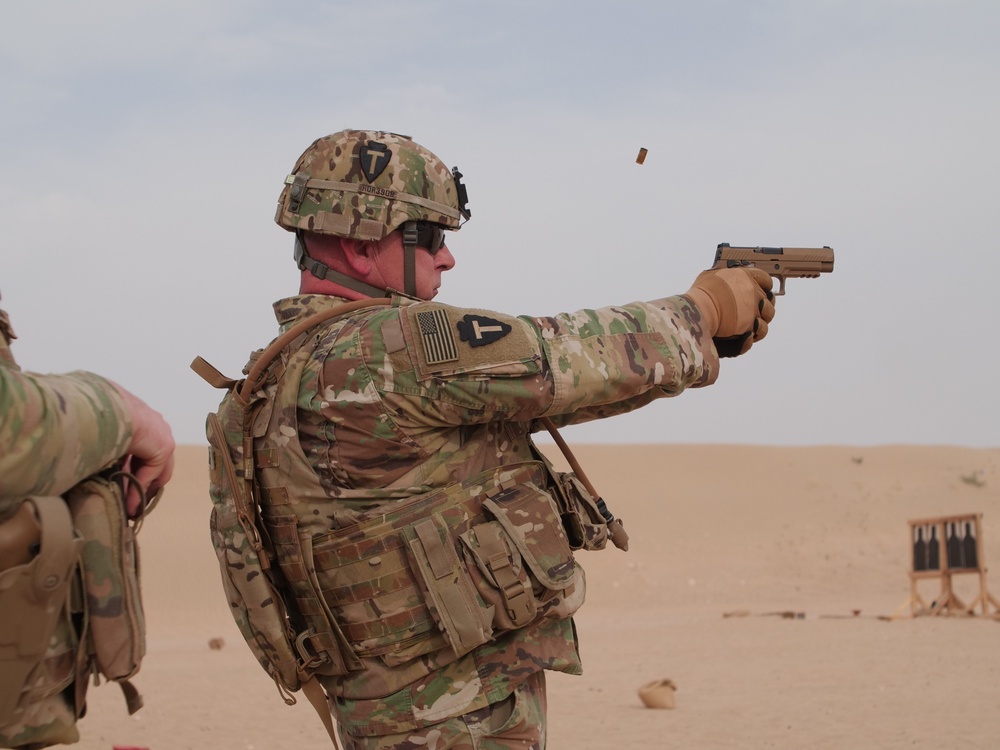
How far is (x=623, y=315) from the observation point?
327cm

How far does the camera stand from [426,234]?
11.7 ft

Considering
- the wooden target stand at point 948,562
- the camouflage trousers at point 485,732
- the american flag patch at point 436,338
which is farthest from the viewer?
the wooden target stand at point 948,562

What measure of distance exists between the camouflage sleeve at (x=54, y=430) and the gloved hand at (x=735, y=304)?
74.2 inches

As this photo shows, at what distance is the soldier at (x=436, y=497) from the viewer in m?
3.04

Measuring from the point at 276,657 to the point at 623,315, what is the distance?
141 cm

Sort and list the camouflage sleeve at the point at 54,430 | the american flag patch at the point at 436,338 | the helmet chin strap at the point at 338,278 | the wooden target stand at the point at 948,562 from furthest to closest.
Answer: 1. the wooden target stand at the point at 948,562
2. the helmet chin strap at the point at 338,278
3. the american flag patch at the point at 436,338
4. the camouflage sleeve at the point at 54,430

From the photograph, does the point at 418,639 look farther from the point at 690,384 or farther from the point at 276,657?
the point at 690,384

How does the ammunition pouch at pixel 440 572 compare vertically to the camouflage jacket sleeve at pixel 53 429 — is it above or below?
below

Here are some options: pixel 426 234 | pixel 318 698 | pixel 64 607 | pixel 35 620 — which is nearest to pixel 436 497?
pixel 318 698

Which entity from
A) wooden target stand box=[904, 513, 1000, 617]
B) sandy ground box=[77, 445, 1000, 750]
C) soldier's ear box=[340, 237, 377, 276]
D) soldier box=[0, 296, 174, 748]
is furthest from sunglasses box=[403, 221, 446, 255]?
wooden target stand box=[904, 513, 1000, 617]

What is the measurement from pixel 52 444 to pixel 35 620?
1.14ft

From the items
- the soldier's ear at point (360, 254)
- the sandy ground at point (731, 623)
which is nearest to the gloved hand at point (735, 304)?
the soldier's ear at point (360, 254)

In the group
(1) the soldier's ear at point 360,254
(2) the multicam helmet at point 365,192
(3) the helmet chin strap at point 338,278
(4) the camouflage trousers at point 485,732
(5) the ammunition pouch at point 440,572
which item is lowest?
(4) the camouflage trousers at point 485,732

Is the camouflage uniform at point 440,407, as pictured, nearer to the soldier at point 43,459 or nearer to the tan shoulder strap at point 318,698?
the tan shoulder strap at point 318,698
